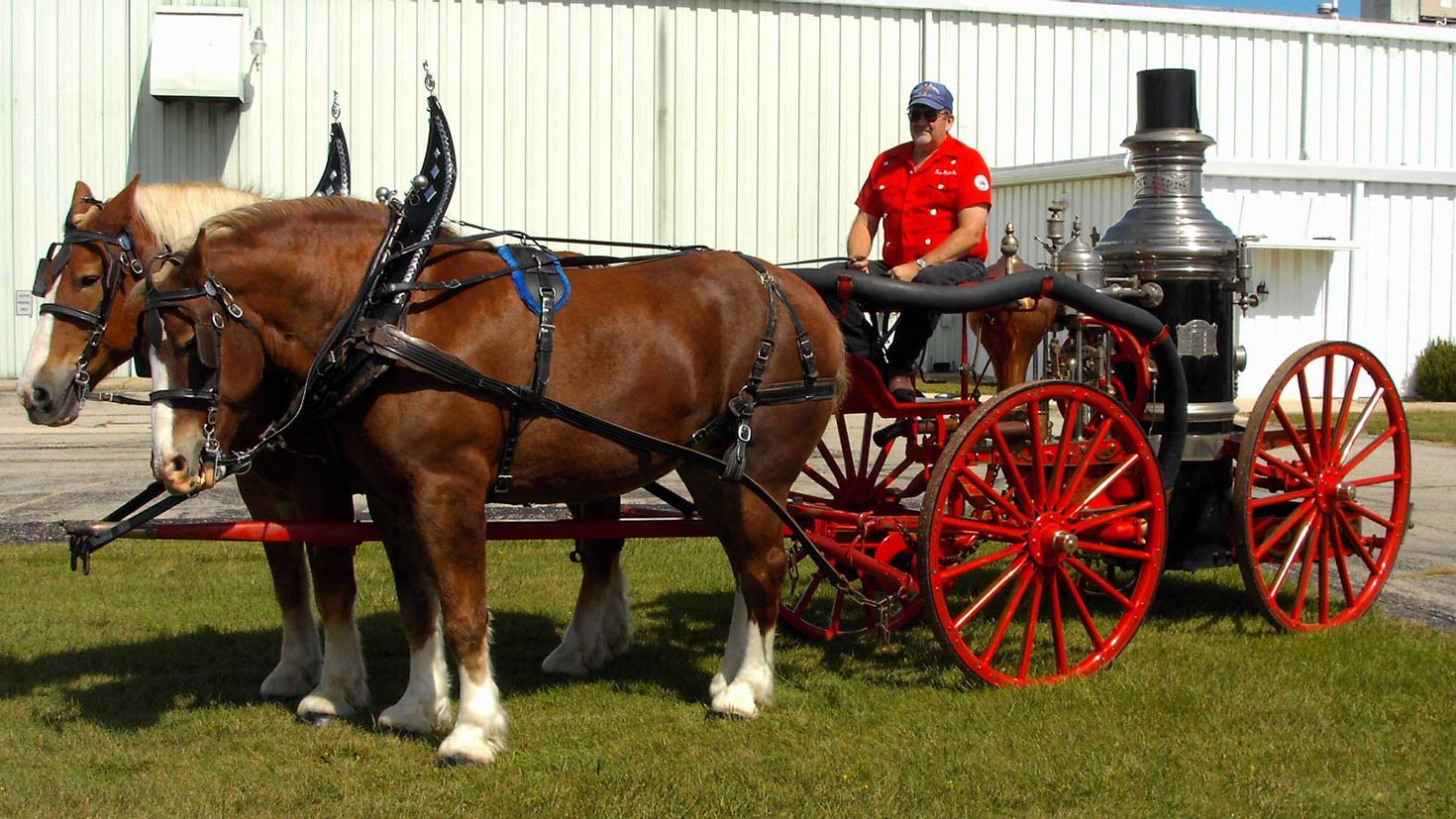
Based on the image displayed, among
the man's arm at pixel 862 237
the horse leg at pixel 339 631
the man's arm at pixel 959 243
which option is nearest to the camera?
the horse leg at pixel 339 631

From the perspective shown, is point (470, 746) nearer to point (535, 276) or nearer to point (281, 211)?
point (535, 276)

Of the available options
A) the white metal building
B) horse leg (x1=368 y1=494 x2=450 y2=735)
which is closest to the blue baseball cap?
horse leg (x1=368 y1=494 x2=450 y2=735)

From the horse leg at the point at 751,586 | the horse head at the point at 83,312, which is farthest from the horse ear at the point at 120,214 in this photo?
the horse leg at the point at 751,586

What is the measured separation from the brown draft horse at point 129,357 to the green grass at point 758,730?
0.24 metres

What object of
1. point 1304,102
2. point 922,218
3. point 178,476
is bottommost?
point 178,476

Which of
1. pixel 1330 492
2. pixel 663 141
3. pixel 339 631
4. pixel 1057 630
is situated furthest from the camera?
pixel 663 141

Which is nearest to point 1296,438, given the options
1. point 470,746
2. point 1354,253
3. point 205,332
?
point 470,746

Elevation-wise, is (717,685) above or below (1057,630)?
below

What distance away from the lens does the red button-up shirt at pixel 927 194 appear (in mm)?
6344

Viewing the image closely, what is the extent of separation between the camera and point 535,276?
5.15 metres

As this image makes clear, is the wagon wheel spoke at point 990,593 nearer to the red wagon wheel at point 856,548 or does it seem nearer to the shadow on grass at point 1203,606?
the red wagon wheel at point 856,548

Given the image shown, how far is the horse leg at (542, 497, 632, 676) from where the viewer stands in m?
6.28

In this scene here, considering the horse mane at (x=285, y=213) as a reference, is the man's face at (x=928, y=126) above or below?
above

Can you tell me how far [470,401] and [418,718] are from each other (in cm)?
123
